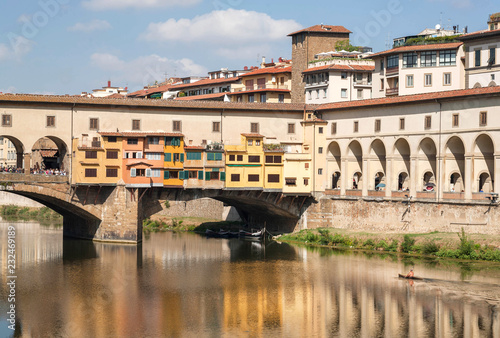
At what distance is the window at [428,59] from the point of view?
3140 inches

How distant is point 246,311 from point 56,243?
31.3m

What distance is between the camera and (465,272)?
51.5m

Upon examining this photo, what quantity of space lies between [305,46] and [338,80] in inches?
261

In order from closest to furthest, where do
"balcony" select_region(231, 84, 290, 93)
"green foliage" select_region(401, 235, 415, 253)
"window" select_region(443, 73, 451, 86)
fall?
1. "green foliage" select_region(401, 235, 415, 253)
2. "window" select_region(443, 73, 451, 86)
3. "balcony" select_region(231, 84, 290, 93)

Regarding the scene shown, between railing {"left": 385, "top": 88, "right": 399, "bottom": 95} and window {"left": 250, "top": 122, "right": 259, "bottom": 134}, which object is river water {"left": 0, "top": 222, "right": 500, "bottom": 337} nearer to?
window {"left": 250, "top": 122, "right": 259, "bottom": 134}

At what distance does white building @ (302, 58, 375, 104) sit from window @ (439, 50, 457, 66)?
11719mm

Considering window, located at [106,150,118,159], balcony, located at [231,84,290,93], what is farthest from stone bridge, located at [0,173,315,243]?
balcony, located at [231,84,290,93]

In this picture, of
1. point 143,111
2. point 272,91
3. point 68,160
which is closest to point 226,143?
point 143,111

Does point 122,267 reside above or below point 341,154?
below

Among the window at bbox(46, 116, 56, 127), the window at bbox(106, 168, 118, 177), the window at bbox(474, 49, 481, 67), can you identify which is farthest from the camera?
the window at bbox(474, 49, 481, 67)

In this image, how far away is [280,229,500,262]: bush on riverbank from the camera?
183ft

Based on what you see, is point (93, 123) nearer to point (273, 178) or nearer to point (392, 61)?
point (273, 178)

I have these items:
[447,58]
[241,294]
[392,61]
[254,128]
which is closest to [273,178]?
[254,128]

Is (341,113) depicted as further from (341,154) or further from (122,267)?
(122,267)
